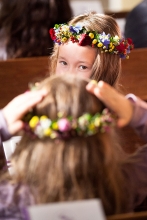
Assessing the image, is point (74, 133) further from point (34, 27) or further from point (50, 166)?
point (34, 27)

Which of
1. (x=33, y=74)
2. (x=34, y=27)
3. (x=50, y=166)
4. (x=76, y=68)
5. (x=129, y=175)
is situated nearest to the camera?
(x=50, y=166)

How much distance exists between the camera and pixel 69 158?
0.86m

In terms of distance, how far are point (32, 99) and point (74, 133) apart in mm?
106

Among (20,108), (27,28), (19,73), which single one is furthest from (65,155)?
(27,28)

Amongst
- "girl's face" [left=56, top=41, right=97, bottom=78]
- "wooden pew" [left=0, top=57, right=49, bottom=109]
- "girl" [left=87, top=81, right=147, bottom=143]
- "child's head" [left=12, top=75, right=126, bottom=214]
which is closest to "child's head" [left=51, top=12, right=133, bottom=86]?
"girl's face" [left=56, top=41, right=97, bottom=78]

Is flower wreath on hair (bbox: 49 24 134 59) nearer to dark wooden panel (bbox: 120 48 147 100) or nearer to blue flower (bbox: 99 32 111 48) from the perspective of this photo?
blue flower (bbox: 99 32 111 48)

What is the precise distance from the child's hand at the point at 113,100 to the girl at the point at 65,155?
2cm

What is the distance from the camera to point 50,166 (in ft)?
2.83

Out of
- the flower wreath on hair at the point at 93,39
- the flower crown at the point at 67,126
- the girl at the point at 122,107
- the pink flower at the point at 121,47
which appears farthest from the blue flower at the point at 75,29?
the flower crown at the point at 67,126

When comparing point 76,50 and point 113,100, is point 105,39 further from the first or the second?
point 113,100

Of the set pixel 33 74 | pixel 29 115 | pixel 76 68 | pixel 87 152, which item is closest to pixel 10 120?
pixel 29 115

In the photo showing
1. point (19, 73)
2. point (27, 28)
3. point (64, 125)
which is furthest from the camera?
point (27, 28)

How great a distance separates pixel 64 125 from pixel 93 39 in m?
0.58

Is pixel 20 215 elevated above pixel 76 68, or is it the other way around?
pixel 76 68
